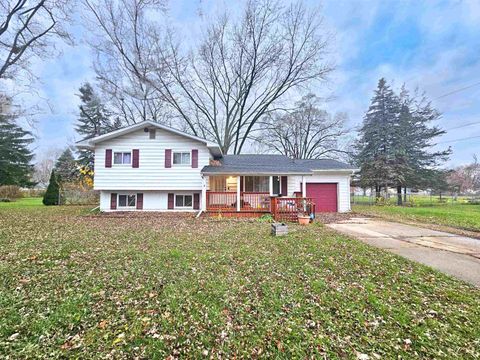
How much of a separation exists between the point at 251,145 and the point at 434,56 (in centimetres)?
2102

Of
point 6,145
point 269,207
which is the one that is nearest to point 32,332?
point 269,207

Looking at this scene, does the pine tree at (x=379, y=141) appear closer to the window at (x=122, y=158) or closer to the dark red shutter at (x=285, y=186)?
the dark red shutter at (x=285, y=186)

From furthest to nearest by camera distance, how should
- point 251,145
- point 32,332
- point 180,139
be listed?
point 251,145
point 180,139
point 32,332

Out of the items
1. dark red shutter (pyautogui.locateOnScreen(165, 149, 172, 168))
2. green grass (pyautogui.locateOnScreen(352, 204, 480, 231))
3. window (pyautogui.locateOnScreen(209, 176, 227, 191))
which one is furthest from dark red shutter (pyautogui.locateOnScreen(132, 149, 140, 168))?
green grass (pyautogui.locateOnScreen(352, 204, 480, 231))

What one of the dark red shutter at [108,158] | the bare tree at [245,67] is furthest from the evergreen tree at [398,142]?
the dark red shutter at [108,158]

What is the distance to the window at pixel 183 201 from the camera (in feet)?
49.1

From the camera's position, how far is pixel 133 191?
14.8 meters

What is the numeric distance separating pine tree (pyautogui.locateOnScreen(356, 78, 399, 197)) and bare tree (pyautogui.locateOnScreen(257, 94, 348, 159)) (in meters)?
3.44

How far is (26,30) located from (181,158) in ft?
40.9

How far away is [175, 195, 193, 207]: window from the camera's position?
15.0 metres

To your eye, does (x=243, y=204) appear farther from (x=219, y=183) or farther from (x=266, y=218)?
(x=219, y=183)

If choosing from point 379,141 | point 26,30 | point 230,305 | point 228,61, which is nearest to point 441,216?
point 379,141

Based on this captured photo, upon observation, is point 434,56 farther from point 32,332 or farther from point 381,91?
point 32,332

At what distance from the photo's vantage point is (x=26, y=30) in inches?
560
